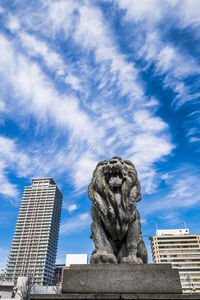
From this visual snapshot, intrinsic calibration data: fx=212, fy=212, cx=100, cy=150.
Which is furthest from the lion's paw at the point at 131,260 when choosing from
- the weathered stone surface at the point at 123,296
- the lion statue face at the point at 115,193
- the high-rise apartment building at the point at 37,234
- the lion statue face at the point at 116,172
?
the high-rise apartment building at the point at 37,234

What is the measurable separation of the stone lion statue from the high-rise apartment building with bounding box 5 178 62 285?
141 metres

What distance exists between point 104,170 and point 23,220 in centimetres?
16324

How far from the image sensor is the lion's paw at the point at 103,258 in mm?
4141

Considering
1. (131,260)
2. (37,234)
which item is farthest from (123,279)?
(37,234)

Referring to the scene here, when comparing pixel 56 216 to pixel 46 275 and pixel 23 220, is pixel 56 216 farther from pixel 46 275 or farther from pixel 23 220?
pixel 46 275

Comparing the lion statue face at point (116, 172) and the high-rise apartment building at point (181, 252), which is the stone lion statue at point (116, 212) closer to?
the lion statue face at point (116, 172)

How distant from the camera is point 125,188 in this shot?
4777 mm

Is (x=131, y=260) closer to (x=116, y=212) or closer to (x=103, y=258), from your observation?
(x=103, y=258)

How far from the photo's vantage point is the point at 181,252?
95.6 meters

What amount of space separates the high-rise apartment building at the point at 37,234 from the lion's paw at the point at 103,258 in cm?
14089

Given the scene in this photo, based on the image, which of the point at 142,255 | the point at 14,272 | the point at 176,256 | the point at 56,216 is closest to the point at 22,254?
the point at 14,272

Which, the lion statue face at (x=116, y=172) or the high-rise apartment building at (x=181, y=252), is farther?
the high-rise apartment building at (x=181, y=252)

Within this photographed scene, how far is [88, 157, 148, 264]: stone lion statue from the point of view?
460 centimetres

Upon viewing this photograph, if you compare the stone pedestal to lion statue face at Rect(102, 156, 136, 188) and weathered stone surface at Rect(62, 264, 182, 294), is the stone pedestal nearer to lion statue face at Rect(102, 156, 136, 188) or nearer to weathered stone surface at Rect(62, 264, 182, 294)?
weathered stone surface at Rect(62, 264, 182, 294)
